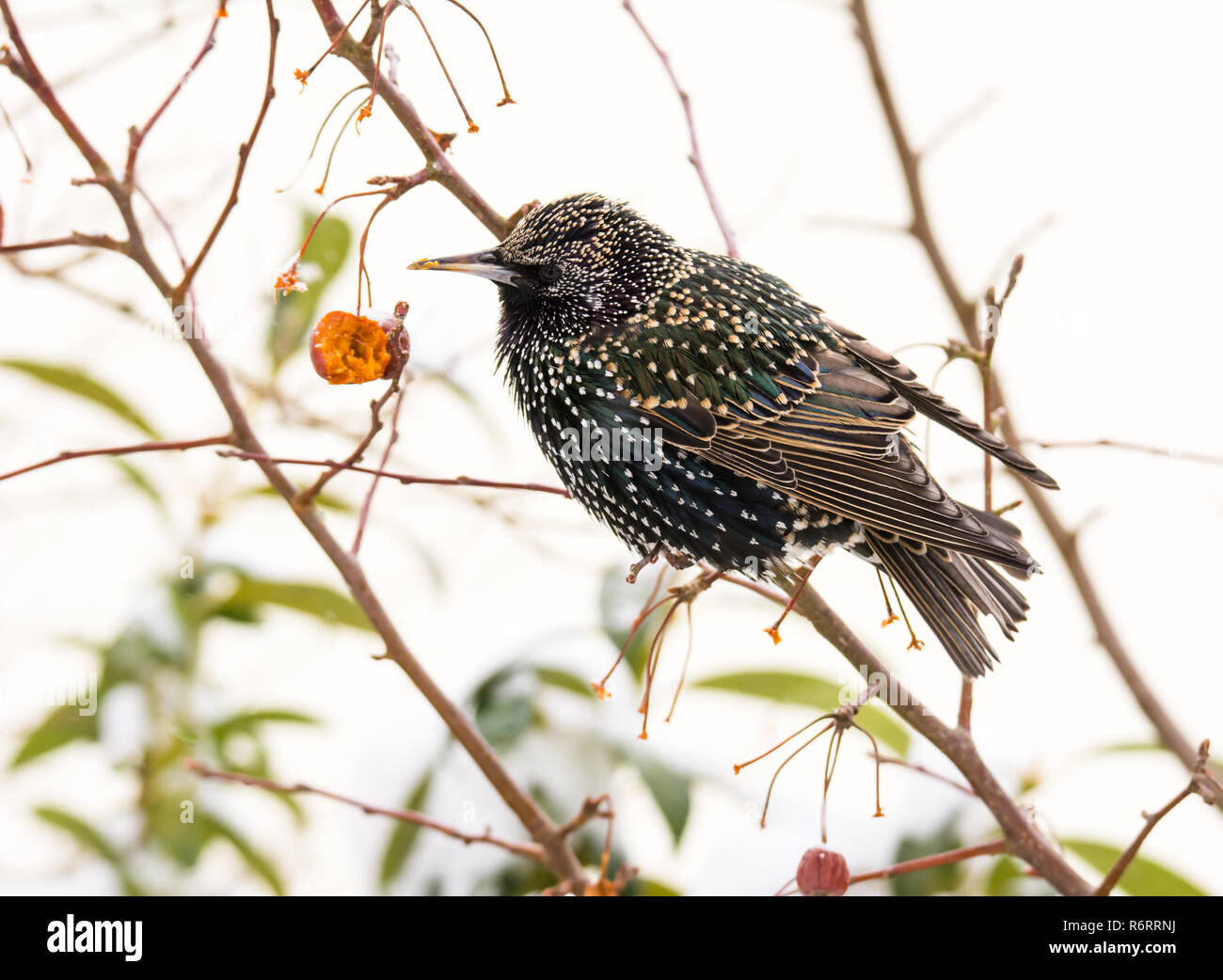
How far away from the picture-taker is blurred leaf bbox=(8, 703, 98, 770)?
1.74 m

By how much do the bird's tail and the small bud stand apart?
0.28 metres

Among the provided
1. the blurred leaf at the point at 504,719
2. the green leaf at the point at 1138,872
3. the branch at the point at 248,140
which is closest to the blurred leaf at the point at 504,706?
the blurred leaf at the point at 504,719

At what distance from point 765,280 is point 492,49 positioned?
45 cm

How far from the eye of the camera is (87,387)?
1754 mm

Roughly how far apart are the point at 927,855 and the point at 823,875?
1.80 ft

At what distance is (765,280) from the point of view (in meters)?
1.27

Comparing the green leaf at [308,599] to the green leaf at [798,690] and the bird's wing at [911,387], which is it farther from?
the bird's wing at [911,387]

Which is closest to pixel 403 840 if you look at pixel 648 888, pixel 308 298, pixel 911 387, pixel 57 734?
pixel 648 888

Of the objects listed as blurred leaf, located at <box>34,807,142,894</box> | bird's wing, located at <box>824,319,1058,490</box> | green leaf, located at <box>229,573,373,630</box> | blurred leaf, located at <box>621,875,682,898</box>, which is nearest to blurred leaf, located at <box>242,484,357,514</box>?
green leaf, located at <box>229,573,373,630</box>

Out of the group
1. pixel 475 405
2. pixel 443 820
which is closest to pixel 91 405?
pixel 475 405

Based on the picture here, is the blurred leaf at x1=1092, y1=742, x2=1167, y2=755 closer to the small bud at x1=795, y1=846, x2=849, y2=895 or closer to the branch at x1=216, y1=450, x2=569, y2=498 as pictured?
the small bud at x1=795, y1=846, x2=849, y2=895

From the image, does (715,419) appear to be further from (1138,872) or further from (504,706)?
(1138,872)
